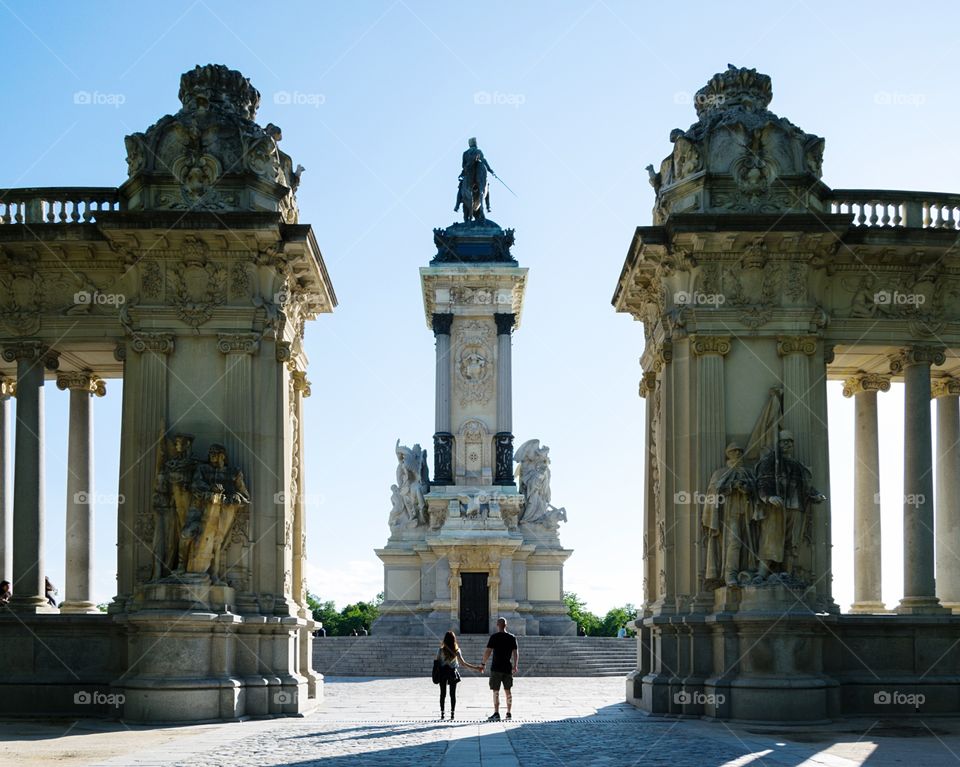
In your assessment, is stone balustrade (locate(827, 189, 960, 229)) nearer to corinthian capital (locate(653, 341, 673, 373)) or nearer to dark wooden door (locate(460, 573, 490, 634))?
corinthian capital (locate(653, 341, 673, 373))

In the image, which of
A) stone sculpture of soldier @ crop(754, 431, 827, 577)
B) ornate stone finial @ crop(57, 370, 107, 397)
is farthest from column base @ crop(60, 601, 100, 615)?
stone sculpture of soldier @ crop(754, 431, 827, 577)

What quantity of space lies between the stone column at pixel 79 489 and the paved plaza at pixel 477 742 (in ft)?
21.2

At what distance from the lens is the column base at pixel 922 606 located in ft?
79.9

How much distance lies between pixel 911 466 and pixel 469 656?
21.4 meters

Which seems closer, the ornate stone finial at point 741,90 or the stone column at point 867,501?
the ornate stone finial at point 741,90

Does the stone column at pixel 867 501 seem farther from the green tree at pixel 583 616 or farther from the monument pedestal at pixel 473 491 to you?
the green tree at pixel 583 616

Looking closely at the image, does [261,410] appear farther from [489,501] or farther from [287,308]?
[489,501]

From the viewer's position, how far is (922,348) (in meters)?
25.1

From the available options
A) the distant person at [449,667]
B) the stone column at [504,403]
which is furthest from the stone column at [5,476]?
the stone column at [504,403]

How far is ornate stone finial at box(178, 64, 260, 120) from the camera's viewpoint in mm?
25000

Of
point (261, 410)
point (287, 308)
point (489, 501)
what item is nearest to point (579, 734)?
point (261, 410)

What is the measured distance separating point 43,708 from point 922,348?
17.0 meters

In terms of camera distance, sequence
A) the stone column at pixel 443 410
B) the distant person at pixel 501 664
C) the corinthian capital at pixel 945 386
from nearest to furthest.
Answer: the distant person at pixel 501 664, the corinthian capital at pixel 945 386, the stone column at pixel 443 410

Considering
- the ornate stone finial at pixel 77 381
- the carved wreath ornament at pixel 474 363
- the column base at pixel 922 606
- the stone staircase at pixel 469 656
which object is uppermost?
the carved wreath ornament at pixel 474 363
